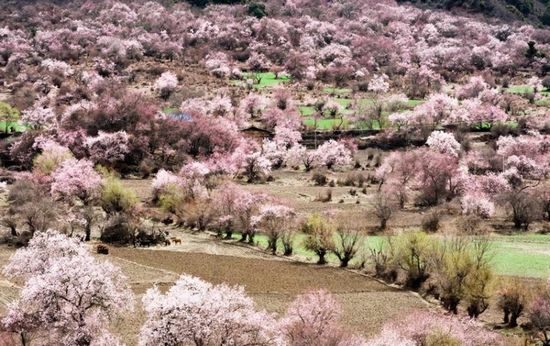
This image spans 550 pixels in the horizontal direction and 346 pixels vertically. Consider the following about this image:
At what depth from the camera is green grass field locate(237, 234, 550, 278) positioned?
3834cm

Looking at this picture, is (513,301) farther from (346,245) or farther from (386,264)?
(346,245)

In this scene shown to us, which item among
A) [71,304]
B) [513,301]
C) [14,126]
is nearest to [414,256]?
[513,301]

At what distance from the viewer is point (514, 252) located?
4188 centimetres

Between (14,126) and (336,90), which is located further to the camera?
(336,90)

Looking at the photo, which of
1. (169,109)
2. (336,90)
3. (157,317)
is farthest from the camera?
(336,90)

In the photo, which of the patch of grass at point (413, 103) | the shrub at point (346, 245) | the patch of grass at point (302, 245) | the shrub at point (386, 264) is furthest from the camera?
the patch of grass at point (413, 103)

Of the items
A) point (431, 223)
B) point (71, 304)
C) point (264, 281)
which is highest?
point (71, 304)

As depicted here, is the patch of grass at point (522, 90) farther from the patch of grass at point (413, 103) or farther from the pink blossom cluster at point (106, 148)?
the pink blossom cluster at point (106, 148)

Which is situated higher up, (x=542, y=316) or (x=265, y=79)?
(x=265, y=79)

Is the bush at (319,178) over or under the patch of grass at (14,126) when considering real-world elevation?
under

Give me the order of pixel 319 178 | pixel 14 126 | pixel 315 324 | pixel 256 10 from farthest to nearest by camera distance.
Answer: pixel 256 10
pixel 14 126
pixel 319 178
pixel 315 324

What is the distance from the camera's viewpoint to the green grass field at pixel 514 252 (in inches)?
1510

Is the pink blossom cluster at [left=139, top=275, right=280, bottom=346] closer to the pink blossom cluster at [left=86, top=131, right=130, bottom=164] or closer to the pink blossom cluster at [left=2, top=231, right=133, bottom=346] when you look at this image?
the pink blossom cluster at [left=2, top=231, right=133, bottom=346]

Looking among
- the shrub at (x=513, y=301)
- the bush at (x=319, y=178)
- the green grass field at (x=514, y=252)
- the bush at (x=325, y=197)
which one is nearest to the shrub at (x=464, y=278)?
the shrub at (x=513, y=301)
